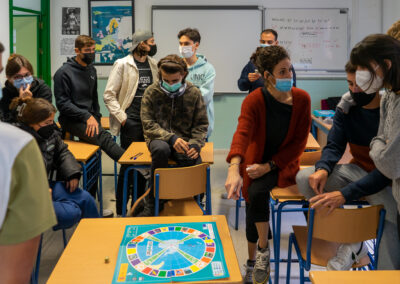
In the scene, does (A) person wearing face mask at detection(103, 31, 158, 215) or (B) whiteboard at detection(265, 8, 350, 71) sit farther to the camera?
(B) whiteboard at detection(265, 8, 350, 71)

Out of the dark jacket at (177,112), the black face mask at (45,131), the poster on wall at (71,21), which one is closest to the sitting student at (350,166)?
the dark jacket at (177,112)

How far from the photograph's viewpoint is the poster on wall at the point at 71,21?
216 inches

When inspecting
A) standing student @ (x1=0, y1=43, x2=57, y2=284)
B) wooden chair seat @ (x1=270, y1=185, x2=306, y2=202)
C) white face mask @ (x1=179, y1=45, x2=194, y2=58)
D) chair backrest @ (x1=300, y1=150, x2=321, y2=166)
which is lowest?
wooden chair seat @ (x1=270, y1=185, x2=306, y2=202)

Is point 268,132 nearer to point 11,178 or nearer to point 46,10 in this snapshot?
A: point 11,178

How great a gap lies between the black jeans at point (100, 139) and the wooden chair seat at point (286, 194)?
1.57 m

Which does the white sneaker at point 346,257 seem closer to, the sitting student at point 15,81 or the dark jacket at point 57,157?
the dark jacket at point 57,157

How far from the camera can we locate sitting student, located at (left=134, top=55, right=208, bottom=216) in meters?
2.88

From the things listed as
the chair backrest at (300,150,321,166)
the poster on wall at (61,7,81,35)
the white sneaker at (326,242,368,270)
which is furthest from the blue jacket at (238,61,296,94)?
the poster on wall at (61,7,81,35)

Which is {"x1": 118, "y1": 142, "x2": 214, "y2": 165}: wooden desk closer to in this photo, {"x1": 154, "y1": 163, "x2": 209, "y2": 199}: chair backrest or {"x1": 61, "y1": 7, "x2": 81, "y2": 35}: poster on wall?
{"x1": 154, "y1": 163, "x2": 209, "y2": 199}: chair backrest

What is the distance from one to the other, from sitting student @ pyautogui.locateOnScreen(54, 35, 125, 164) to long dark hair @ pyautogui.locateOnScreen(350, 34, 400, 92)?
2.25 m

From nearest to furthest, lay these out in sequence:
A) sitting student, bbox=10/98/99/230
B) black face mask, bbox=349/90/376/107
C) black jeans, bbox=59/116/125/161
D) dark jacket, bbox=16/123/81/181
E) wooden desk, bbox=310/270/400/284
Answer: wooden desk, bbox=310/270/400/284, black face mask, bbox=349/90/376/107, sitting student, bbox=10/98/99/230, dark jacket, bbox=16/123/81/181, black jeans, bbox=59/116/125/161

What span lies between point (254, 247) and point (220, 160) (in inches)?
120

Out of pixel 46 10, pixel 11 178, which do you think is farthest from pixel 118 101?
pixel 11 178

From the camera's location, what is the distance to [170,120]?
3.03 meters
